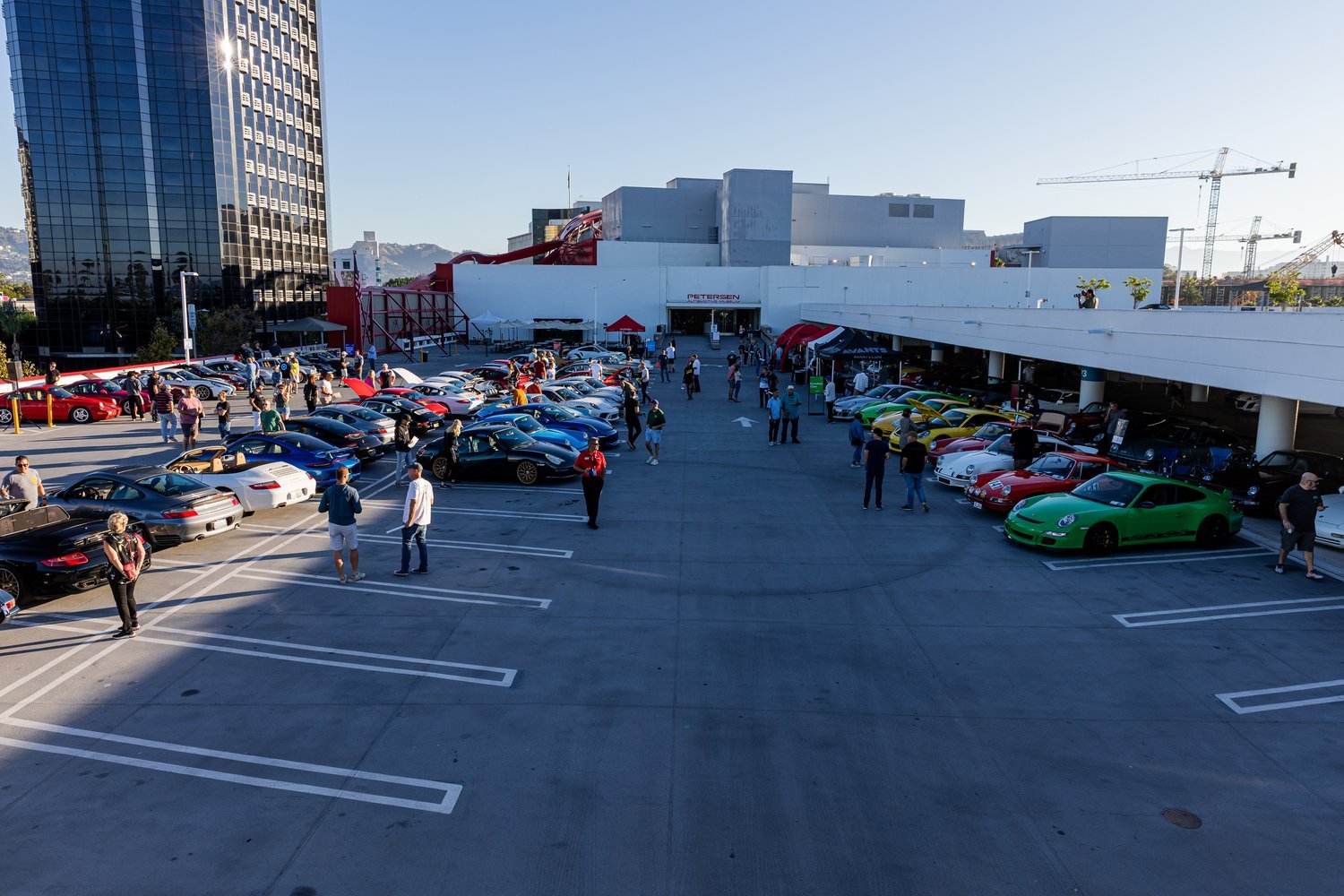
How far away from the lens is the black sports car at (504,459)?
736 inches

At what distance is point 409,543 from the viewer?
1220 centimetres

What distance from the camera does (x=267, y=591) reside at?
1156 cm

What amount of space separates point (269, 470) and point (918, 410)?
17956 millimetres

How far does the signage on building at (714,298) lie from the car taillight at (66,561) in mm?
62234

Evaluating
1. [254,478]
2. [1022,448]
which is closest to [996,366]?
[1022,448]

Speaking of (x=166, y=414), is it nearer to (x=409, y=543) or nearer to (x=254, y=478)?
(x=254, y=478)

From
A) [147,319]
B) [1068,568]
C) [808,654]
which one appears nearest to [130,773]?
[808,654]

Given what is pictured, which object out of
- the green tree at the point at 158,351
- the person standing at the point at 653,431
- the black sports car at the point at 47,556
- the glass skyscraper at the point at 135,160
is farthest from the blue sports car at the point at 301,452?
the glass skyscraper at the point at 135,160

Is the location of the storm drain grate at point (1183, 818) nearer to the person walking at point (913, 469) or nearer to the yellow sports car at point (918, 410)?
the person walking at point (913, 469)

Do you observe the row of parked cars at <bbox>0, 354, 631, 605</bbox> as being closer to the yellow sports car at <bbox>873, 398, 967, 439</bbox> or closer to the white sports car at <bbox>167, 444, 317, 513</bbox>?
the white sports car at <bbox>167, 444, 317, 513</bbox>

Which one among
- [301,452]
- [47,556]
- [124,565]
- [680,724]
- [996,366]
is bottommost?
[680,724]

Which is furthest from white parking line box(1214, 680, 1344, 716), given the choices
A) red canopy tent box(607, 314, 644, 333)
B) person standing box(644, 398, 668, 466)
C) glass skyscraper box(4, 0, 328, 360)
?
glass skyscraper box(4, 0, 328, 360)

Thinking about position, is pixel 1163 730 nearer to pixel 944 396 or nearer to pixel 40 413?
pixel 944 396

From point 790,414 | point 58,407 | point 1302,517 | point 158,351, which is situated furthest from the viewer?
point 158,351
